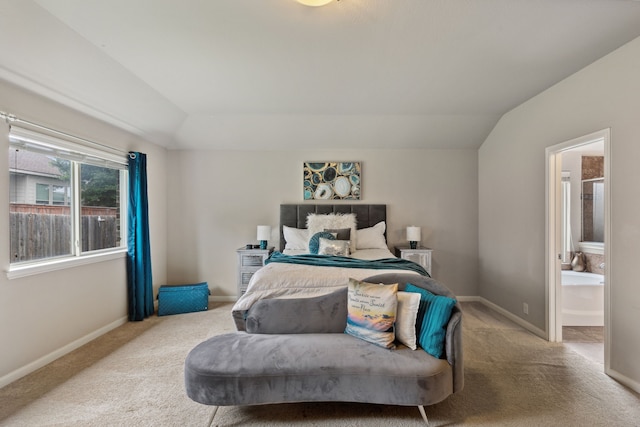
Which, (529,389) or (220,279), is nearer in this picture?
(529,389)

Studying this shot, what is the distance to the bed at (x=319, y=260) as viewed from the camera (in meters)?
2.42

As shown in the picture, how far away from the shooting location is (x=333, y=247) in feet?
11.4

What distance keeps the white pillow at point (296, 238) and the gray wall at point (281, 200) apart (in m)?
0.36

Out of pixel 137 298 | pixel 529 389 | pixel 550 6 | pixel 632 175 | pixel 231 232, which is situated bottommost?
pixel 529 389

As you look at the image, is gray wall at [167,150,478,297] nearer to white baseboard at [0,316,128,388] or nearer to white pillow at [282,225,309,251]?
white pillow at [282,225,309,251]

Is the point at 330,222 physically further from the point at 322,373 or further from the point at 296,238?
the point at 322,373

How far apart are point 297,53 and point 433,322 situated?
7.33 feet

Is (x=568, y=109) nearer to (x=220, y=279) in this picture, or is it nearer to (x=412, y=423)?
(x=412, y=423)

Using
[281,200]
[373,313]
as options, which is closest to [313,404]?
[373,313]

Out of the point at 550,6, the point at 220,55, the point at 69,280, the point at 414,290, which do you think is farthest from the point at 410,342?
Answer: the point at 69,280

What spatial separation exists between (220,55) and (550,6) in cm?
229

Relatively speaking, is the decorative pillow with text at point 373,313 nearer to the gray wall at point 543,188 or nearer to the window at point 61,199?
the gray wall at point 543,188

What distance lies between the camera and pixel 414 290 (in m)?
2.17

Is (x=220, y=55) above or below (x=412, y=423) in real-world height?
above
